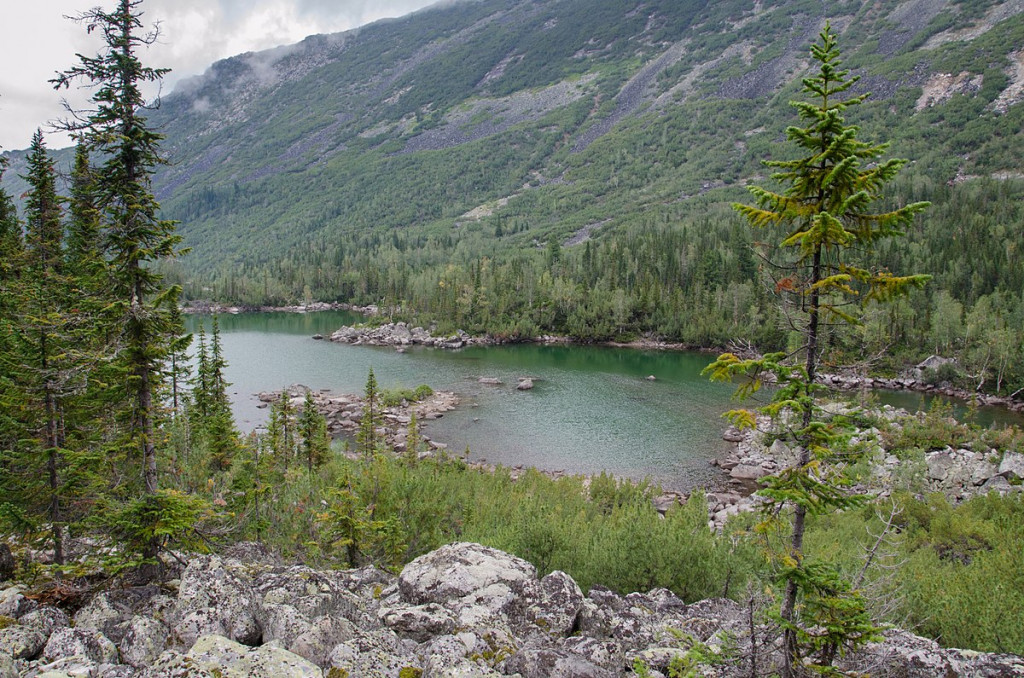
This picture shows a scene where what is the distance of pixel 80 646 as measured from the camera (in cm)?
791

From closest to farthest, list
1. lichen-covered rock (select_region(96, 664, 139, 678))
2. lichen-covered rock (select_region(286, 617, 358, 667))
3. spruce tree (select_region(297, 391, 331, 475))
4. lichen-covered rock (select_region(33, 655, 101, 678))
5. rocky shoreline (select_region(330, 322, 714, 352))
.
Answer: lichen-covered rock (select_region(33, 655, 101, 678))
lichen-covered rock (select_region(96, 664, 139, 678))
lichen-covered rock (select_region(286, 617, 358, 667))
spruce tree (select_region(297, 391, 331, 475))
rocky shoreline (select_region(330, 322, 714, 352))

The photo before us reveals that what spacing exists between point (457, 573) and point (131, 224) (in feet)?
34.6

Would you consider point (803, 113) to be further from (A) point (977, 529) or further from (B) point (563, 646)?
(A) point (977, 529)

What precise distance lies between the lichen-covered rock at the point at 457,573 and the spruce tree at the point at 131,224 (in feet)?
18.0

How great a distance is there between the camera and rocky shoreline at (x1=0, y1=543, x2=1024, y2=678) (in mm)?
7219

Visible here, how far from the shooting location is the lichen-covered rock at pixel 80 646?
770 cm

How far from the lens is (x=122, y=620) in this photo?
29.9 ft

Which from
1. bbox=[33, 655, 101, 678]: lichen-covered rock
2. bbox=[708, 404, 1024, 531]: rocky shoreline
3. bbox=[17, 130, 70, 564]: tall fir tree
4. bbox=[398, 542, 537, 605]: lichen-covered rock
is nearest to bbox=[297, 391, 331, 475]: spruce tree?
bbox=[17, 130, 70, 564]: tall fir tree

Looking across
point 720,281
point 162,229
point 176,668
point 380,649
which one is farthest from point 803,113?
point 720,281

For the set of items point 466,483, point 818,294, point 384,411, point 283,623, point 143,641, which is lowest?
point 384,411

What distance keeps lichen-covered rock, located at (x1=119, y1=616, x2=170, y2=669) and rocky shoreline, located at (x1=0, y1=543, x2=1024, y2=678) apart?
20mm

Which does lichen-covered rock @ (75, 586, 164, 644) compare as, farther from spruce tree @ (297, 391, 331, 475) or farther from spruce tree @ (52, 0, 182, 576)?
spruce tree @ (297, 391, 331, 475)

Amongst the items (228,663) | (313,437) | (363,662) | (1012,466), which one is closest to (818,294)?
(363,662)

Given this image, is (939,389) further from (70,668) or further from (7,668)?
(7,668)
